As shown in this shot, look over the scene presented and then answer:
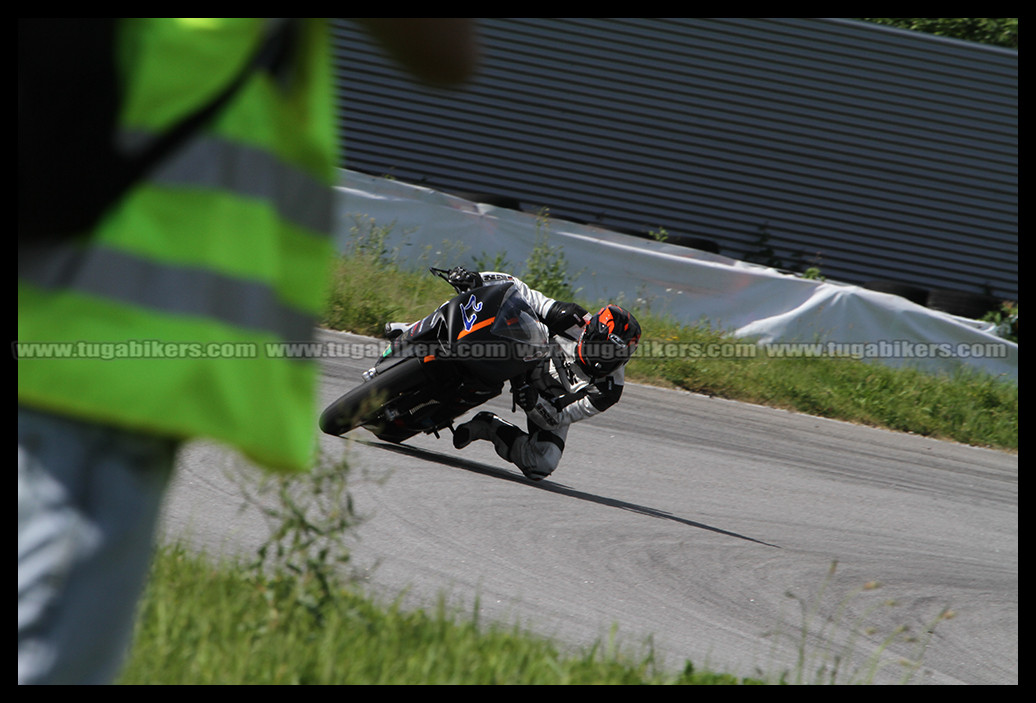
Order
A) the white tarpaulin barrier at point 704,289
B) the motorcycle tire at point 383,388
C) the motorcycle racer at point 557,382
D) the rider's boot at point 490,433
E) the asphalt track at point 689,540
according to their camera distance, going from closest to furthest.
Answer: the asphalt track at point 689,540, the motorcycle tire at point 383,388, the motorcycle racer at point 557,382, the rider's boot at point 490,433, the white tarpaulin barrier at point 704,289

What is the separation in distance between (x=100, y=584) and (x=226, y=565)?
2541mm

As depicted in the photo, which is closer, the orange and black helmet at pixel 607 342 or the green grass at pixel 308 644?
the green grass at pixel 308 644

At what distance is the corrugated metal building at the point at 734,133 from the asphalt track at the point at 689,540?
763cm

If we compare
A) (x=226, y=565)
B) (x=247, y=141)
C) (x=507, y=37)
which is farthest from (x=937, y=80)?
(x=247, y=141)

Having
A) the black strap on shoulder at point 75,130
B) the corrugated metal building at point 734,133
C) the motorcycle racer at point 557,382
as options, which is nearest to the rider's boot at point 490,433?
the motorcycle racer at point 557,382

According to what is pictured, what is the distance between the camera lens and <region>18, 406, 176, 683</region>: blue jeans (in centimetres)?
128

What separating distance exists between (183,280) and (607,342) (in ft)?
17.6

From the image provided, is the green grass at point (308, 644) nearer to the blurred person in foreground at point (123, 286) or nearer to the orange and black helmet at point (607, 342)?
the blurred person in foreground at point (123, 286)

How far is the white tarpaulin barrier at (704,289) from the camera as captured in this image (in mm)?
12375

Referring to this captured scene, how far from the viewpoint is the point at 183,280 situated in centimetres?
130

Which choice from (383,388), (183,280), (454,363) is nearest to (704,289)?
(454,363)

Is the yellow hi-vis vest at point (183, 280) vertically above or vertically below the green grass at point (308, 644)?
above

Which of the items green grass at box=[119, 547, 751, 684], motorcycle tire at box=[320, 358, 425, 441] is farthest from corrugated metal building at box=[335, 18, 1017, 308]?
green grass at box=[119, 547, 751, 684]

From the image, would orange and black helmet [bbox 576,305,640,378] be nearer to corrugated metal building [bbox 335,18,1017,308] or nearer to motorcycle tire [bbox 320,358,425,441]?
motorcycle tire [bbox 320,358,425,441]
